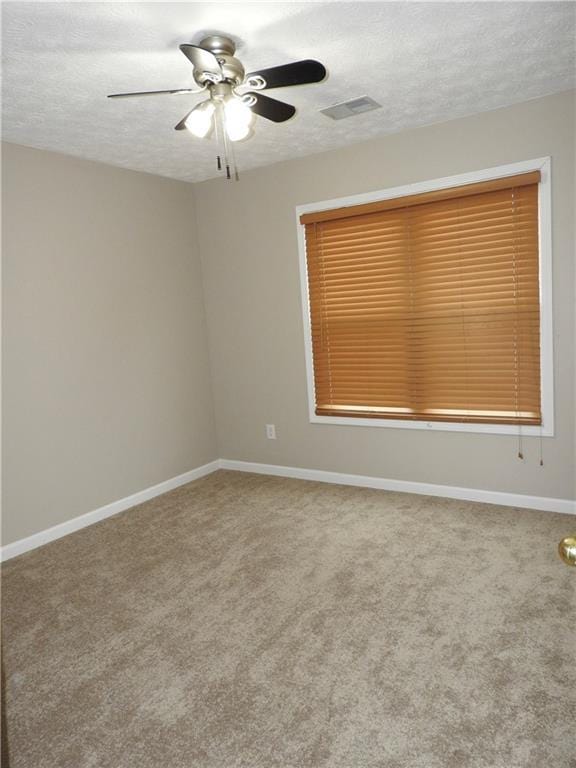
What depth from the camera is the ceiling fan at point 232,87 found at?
2029mm

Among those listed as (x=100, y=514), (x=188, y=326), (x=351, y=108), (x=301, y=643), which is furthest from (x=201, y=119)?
(x=100, y=514)

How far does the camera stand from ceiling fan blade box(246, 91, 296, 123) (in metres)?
2.26

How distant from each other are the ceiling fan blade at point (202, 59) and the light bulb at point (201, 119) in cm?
16

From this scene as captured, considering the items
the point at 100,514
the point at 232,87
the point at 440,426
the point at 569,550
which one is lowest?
the point at 100,514

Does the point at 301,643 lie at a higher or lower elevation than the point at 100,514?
lower

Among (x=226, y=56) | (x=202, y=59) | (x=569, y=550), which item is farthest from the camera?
(x=226, y=56)

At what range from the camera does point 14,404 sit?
3.35 m

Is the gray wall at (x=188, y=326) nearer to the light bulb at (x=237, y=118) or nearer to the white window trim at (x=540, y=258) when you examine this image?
the white window trim at (x=540, y=258)

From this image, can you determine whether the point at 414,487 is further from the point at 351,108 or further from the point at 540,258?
the point at 351,108

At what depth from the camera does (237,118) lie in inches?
90.7

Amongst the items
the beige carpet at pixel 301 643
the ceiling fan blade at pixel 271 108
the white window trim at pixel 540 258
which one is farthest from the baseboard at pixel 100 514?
the ceiling fan blade at pixel 271 108

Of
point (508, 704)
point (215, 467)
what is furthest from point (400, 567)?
point (215, 467)

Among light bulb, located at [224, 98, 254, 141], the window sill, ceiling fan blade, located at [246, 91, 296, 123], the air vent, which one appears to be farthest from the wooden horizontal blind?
light bulb, located at [224, 98, 254, 141]

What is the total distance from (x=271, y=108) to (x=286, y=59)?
1.04 ft
